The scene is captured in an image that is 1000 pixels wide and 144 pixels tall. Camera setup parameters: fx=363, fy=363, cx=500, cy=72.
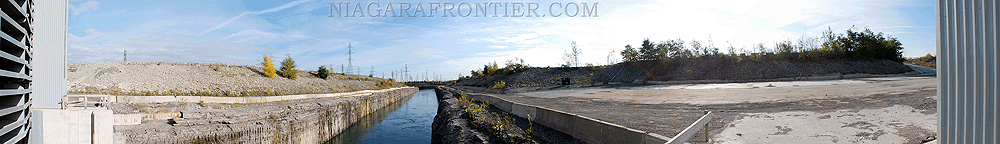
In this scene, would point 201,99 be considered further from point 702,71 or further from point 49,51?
point 702,71

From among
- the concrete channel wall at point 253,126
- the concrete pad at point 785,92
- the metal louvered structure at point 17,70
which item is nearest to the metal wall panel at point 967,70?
the metal louvered structure at point 17,70

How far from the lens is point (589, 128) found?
6.93 metres

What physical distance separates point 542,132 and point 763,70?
27954mm

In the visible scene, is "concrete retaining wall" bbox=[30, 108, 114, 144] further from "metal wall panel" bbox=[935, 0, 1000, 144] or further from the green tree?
the green tree

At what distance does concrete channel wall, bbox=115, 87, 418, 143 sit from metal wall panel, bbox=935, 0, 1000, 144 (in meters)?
14.0

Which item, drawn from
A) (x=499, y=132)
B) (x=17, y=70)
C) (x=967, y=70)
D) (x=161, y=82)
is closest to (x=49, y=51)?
(x=17, y=70)

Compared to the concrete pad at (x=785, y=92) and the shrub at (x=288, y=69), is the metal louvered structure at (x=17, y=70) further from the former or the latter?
the shrub at (x=288, y=69)

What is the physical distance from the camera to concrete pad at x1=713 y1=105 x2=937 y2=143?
229 inches

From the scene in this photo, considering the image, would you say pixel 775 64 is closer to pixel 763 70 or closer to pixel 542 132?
pixel 763 70

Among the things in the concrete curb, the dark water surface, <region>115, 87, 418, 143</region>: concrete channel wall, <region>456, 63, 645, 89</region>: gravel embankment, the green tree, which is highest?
the green tree

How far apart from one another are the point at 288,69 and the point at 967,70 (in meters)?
40.5

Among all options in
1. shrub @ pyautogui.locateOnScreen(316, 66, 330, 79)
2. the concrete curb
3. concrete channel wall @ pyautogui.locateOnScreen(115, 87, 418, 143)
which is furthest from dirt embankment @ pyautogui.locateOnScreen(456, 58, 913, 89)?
shrub @ pyautogui.locateOnScreen(316, 66, 330, 79)

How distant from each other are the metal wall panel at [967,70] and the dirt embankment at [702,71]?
28.7m

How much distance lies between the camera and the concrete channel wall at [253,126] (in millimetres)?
9892
